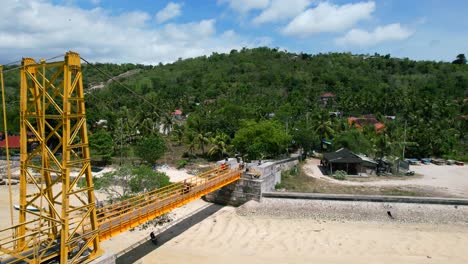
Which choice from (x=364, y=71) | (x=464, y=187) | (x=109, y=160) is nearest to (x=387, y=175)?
(x=464, y=187)

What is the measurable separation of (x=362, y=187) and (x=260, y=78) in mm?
79339

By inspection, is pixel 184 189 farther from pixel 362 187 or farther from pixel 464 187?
pixel 464 187

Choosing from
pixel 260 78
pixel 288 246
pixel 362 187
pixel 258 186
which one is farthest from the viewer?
pixel 260 78

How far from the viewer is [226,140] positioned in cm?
4172

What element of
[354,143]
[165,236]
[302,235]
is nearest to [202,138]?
[354,143]

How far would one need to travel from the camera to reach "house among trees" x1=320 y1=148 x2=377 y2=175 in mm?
33031

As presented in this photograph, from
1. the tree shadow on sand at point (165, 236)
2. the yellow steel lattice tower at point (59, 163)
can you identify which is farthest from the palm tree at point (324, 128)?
the yellow steel lattice tower at point (59, 163)

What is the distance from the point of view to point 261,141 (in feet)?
117

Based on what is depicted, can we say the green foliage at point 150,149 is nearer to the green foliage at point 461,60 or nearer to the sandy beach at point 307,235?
the sandy beach at point 307,235

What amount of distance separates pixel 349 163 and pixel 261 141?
896cm

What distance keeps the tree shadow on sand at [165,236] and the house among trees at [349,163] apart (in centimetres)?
1323

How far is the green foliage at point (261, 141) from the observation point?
3516cm

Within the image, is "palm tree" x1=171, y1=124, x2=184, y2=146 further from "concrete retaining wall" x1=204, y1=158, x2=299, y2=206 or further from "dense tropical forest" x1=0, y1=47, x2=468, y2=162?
"concrete retaining wall" x1=204, y1=158, x2=299, y2=206

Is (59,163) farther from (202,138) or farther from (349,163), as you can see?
(202,138)
